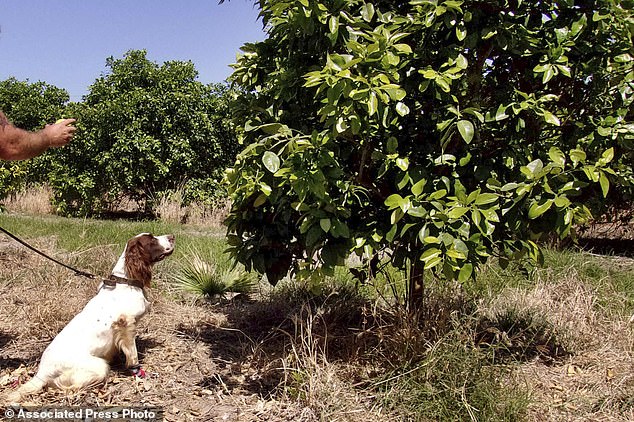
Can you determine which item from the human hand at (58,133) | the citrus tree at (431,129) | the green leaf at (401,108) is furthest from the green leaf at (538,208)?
the human hand at (58,133)

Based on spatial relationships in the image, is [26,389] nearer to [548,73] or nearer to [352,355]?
[352,355]

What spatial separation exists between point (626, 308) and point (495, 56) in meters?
2.78

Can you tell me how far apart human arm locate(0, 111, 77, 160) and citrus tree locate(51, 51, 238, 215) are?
8.62m

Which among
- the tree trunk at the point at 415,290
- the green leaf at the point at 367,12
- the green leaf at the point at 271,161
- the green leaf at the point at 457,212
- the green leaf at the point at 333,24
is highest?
the green leaf at the point at 367,12

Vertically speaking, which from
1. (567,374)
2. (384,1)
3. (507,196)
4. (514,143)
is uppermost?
(384,1)

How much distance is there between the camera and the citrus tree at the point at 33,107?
570 inches

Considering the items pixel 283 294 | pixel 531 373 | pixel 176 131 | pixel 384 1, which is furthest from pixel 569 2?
pixel 176 131

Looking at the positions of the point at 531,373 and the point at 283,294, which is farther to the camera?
the point at 283,294

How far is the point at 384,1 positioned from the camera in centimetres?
355

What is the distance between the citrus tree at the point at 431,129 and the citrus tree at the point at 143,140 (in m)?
8.91

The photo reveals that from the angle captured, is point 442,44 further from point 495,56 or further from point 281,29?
point 281,29

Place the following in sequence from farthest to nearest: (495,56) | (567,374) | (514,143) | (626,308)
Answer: (626,308), (567,374), (495,56), (514,143)

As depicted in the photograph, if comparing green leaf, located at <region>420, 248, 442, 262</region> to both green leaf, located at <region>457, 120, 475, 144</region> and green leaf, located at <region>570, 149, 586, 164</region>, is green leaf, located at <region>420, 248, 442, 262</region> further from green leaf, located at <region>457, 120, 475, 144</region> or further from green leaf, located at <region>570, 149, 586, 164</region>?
green leaf, located at <region>570, 149, 586, 164</region>

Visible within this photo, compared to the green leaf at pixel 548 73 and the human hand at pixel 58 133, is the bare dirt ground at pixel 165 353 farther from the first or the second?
the green leaf at pixel 548 73
